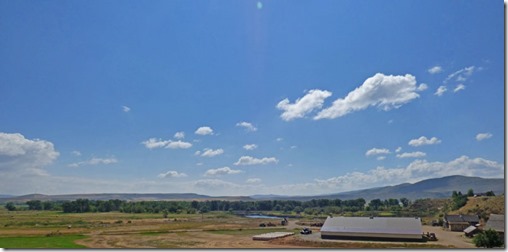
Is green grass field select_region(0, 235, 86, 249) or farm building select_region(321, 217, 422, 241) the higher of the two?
farm building select_region(321, 217, 422, 241)

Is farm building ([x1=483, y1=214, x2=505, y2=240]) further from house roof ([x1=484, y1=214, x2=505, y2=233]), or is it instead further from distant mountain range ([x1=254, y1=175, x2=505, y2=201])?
distant mountain range ([x1=254, y1=175, x2=505, y2=201])

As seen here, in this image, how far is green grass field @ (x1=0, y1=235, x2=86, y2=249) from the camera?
67.3 ft

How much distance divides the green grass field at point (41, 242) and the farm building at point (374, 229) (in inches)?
526

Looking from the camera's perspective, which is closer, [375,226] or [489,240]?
[489,240]

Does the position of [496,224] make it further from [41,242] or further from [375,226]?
[41,242]

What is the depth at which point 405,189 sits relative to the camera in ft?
589

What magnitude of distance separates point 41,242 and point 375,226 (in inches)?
712

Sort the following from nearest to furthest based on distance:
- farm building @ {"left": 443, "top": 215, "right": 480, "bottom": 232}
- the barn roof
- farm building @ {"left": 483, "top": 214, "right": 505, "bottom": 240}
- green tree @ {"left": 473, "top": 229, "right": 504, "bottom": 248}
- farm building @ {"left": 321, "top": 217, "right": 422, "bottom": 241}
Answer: green tree @ {"left": 473, "top": 229, "right": 504, "bottom": 248}, farm building @ {"left": 483, "top": 214, "right": 505, "bottom": 240}, farm building @ {"left": 321, "top": 217, "right": 422, "bottom": 241}, the barn roof, farm building @ {"left": 443, "top": 215, "right": 480, "bottom": 232}

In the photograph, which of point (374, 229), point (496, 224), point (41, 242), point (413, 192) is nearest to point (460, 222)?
point (496, 224)

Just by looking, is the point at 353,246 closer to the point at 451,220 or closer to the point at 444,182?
the point at 451,220

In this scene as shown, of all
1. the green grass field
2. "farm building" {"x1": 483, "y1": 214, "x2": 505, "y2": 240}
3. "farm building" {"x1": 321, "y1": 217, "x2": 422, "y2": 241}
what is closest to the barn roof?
"farm building" {"x1": 321, "y1": 217, "x2": 422, "y2": 241}

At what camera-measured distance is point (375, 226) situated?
21.9 m

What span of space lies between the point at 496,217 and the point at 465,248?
5942 millimetres

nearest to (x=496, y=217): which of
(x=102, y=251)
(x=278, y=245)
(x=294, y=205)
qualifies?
(x=278, y=245)
